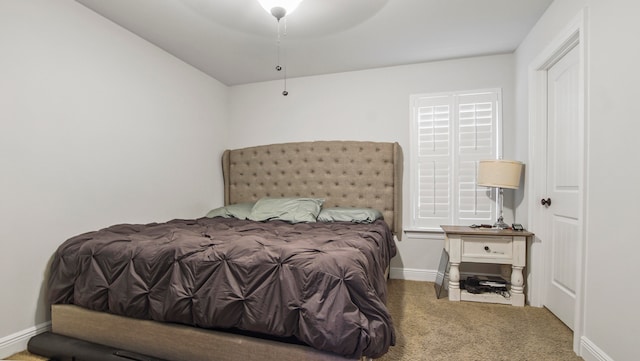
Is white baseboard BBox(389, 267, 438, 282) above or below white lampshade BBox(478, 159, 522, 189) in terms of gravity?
below

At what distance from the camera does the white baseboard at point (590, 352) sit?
4.92 feet

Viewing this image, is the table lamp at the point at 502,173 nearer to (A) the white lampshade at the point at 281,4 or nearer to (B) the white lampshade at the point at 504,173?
(B) the white lampshade at the point at 504,173

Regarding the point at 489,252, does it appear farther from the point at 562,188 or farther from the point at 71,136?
the point at 71,136

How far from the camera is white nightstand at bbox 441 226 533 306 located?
97.1 inches

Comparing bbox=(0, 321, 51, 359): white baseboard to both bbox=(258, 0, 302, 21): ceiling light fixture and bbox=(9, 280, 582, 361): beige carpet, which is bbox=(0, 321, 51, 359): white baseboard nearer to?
bbox=(9, 280, 582, 361): beige carpet

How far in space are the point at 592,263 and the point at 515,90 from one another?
1930 millimetres

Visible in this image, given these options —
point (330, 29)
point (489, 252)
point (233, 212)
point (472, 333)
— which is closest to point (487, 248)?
point (489, 252)

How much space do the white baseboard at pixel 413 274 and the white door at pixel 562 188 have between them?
1.00 metres

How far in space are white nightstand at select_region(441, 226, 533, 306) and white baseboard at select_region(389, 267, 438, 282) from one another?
Answer: 1.65 ft

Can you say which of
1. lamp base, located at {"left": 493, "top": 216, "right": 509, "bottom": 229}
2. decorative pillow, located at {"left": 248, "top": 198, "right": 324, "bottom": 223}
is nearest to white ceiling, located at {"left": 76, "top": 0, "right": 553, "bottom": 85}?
decorative pillow, located at {"left": 248, "top": 198, "right": 324, "bottom": 223}

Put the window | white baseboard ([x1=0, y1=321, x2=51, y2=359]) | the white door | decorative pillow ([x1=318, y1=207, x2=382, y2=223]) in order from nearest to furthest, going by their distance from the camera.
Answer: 1. white baseboard ([x1=0, y1=321, x2=51, y2=359])
2. the white door
3. decorative pillow ([x1=318, y1=207, x2=382, y2=223])
4. the window

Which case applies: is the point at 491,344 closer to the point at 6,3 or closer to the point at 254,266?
the point at 254,266

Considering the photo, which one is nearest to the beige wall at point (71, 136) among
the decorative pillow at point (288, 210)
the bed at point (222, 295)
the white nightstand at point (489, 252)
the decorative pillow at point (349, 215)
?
the bed at point (222, 295)

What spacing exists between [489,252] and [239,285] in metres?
2.23
